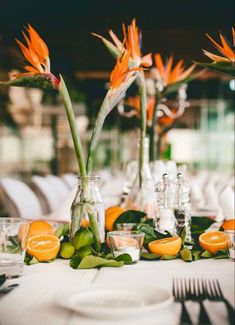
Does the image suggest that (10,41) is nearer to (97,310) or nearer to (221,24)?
(221,24)

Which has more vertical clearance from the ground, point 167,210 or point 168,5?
point 168,5

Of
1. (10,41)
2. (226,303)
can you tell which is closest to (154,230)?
(226,303)

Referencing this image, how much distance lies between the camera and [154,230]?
1.75m

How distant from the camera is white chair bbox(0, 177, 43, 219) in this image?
3776mm

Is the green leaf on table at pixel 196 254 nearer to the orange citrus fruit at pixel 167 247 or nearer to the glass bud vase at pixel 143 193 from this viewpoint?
the orange citrus fruit at pixel 167 247

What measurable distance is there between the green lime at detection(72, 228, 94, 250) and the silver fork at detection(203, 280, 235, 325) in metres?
0.44

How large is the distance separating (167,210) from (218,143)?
42.2 ft

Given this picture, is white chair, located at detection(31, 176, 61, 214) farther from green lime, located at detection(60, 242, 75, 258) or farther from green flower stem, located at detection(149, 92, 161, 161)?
green lime, located at detection(60, 242, 75, 258)

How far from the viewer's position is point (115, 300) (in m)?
1.11

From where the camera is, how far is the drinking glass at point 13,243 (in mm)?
1393

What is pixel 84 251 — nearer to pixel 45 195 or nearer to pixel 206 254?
pixel 206 254

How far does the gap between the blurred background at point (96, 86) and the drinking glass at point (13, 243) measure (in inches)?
24.3

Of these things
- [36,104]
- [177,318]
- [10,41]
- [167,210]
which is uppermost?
[10,41]

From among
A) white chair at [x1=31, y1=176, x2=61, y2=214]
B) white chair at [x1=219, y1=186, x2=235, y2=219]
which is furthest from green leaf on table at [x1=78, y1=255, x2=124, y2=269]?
white chair at [x1=31, y1=176, x2=61, y2=214]
